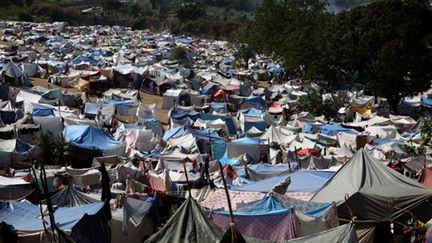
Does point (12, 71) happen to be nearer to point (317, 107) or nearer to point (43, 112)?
point (43, 112)

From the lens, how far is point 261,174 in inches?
756

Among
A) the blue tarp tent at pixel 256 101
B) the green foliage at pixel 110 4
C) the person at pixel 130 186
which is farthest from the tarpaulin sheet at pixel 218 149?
the green foliage at pixel 110 4

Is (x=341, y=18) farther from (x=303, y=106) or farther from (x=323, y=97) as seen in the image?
(x=303, y=106)

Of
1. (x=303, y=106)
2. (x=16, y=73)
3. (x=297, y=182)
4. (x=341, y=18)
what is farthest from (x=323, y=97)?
(x=297, y=182)

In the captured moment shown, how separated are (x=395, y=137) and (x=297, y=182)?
39.4ft

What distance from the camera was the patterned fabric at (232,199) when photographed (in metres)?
13.9

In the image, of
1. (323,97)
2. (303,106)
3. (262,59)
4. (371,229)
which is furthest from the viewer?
(262,59)

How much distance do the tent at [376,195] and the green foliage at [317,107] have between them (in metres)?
21.2

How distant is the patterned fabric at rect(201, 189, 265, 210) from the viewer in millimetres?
13886

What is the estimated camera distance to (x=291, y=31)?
52.9 m

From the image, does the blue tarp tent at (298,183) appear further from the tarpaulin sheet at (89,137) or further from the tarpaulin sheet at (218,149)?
the tarpaulin sheet at (89,137)

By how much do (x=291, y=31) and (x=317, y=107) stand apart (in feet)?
61.1

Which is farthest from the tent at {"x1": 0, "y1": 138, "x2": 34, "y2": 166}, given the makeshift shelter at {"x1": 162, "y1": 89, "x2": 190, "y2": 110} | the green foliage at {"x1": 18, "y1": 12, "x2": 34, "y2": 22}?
the green foliage at {"x1": 18, "y1": 12, "x2": 34, "y2": 22}

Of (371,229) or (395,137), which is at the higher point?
(371,229)
